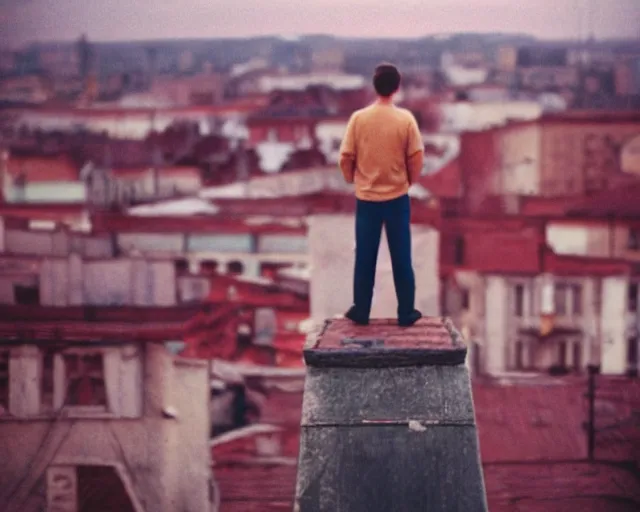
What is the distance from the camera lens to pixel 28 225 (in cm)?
992

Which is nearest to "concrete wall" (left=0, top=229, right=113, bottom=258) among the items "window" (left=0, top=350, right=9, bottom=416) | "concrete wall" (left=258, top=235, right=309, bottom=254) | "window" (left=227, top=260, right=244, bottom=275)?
"window" (left=227, top=260, right=244, bottom=275)

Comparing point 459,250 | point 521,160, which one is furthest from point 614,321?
point 521,160

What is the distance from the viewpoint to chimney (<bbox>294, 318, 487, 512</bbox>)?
244 cm

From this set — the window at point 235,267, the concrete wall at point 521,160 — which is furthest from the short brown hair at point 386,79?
the concrete wall at point 521,160

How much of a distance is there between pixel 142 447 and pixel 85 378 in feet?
2.37

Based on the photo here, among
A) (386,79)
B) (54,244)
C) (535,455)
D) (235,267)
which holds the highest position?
(386,79)

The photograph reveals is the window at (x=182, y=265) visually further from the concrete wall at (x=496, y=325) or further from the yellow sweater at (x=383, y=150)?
the yellow sweater at (x=383, y=150)

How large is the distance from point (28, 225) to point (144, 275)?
6.14ft

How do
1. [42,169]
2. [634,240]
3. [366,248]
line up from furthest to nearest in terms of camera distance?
[42,169] < [634,240] < [366,248]

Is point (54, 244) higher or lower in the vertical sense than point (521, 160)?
lower

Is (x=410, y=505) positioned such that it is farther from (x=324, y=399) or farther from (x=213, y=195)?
(x=213, y=195)

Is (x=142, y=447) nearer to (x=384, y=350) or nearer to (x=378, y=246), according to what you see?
(x=378, y=246)

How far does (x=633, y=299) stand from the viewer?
10023mm

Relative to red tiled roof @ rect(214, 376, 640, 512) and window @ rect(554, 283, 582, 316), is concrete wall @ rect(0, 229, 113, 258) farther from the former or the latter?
window @ rect(554, 283, 582, 316)
